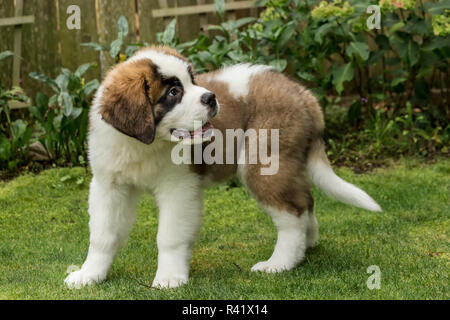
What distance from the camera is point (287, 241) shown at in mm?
3912

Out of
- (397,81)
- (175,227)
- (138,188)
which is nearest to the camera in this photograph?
(175,227)

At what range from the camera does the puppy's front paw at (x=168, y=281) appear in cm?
357

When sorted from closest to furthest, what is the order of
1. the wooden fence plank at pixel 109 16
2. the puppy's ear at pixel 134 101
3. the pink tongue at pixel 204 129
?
the puppy's ear at pixel 134 101, the pink tongue at pixel 204 129, the wooden fence plank at pixel 109 16

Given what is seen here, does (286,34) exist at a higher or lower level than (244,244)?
higher

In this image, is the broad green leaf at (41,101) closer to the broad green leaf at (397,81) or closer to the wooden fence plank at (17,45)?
the wooden fence plank at (17,45)

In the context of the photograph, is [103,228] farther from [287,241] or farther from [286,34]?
[286,34]

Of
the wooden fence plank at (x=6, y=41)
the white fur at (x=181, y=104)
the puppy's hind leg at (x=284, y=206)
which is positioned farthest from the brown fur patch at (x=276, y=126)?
the wooden fence plank at (x=6, y=41)

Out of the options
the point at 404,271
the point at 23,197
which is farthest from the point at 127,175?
the point at 23,197

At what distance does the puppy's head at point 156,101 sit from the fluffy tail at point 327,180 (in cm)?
96

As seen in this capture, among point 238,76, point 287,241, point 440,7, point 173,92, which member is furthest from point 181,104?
point 440,7

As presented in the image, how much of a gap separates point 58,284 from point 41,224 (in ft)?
5.27

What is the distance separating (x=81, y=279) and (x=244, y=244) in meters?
1.37
